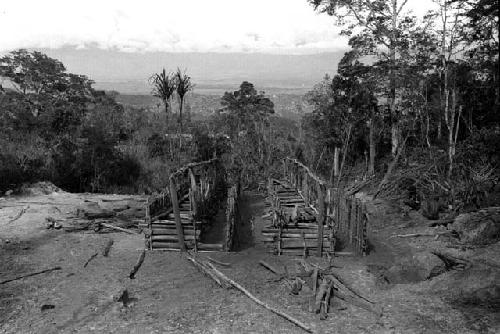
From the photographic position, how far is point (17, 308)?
7.19 m

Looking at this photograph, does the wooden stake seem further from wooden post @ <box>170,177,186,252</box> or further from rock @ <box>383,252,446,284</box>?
wooden post @ <box>170,177,186,252</box>

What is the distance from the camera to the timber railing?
9.68 m

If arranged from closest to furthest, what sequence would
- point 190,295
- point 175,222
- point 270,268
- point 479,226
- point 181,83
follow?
point 190,295 < point 270,268 < point 175,222 < point 479,226 < point 181,83

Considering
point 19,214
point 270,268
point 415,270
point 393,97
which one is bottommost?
point 19,214

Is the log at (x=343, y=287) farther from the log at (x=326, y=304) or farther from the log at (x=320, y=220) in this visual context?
the log at (x=320, y=220)

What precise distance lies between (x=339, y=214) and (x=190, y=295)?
5229 millimetres

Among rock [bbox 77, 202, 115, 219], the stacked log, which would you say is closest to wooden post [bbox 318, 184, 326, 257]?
the stacked log

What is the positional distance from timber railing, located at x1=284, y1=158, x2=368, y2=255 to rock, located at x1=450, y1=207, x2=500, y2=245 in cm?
257

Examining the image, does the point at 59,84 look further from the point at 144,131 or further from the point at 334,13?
the point at 334,13

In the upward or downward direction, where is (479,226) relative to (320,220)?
downward

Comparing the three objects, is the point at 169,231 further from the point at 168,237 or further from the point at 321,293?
the point at 321,293

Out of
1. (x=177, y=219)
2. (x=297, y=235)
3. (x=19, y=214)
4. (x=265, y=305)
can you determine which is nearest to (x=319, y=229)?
(x=297, y=235)

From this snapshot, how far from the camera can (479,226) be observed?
418 inches

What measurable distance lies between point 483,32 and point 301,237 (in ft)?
32.9
